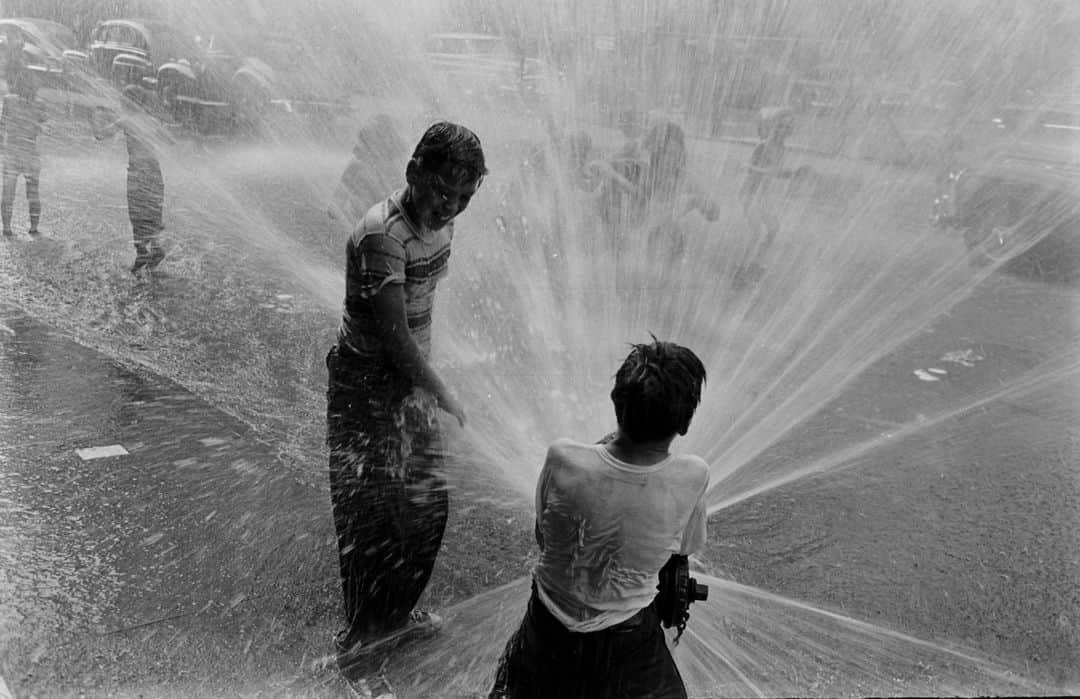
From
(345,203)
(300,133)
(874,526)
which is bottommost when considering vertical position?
(300,133)

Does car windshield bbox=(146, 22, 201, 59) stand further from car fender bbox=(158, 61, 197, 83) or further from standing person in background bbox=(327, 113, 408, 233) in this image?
standing person in background bbox=(327, 113, 408, 233)

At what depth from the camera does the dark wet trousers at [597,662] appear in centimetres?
212

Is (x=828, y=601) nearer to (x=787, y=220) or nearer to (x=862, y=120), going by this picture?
(x=787, y=220)

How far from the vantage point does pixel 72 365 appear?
545cm

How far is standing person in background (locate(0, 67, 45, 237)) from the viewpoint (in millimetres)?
7503

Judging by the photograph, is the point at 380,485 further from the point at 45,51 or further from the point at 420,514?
the point at 45,51

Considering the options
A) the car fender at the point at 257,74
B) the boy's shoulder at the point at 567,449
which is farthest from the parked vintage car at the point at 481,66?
the boy's shoulder at the point at 567,449

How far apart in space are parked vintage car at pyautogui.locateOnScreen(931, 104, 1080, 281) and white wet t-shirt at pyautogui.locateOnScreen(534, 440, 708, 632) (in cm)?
939

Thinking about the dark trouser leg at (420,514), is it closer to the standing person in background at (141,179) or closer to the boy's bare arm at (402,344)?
the boy's bare arm at (402,344)

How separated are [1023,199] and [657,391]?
10.2 m

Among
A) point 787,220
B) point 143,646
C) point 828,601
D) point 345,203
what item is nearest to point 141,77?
point 345,203

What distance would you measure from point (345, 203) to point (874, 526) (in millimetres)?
3797

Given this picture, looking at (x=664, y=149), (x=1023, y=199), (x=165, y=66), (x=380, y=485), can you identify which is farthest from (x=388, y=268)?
(x=1023, y=199)

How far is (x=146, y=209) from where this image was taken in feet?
24.9
